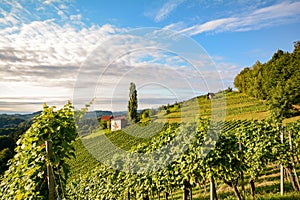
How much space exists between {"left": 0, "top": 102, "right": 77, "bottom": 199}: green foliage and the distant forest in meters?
38.1

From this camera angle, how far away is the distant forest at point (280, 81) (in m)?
37.6

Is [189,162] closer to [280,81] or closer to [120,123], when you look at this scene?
[120,123]

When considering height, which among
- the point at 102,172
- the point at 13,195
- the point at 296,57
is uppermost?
the point at 296,57

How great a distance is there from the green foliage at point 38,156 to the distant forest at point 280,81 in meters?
38.1

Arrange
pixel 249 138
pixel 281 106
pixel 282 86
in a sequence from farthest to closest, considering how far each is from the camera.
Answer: pixel 282 86
pixel 281 106
pixel 249 138

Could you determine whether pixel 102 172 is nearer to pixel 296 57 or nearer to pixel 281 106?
pixel 281 106

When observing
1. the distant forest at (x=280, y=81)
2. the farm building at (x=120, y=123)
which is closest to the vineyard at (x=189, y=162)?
the farm building at (x=120, y=123)

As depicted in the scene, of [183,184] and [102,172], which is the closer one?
[183,184]

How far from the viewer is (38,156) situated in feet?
10.6

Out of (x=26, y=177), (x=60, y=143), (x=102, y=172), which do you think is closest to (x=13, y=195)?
(x=26, y=177)

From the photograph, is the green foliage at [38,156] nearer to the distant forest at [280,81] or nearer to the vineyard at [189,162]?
the vineyard at [189,162]

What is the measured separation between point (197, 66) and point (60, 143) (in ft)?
9.43

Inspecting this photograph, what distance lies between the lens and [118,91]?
6230 millimetres

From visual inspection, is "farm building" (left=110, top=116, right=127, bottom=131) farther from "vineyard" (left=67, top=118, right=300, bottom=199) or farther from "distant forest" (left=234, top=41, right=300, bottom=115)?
"distant forest" (left=234, top=41, right=300, bottom=115)
